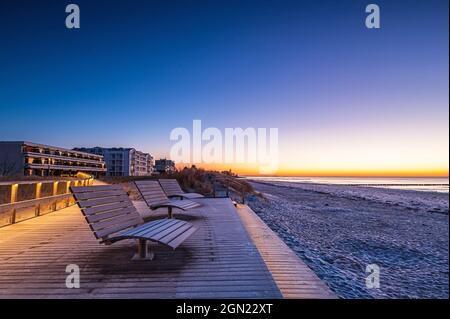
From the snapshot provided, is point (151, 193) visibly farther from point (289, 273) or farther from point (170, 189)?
point (289, 273)

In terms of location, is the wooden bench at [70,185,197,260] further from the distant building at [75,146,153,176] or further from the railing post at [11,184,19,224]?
the distant building at [75,146,153,176]

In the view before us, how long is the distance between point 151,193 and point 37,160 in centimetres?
6326

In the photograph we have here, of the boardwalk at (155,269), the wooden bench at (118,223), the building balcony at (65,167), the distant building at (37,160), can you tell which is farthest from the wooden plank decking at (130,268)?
the building balcony at (65,167)

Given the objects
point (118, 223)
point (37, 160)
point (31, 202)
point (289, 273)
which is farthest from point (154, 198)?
point (37, 160)

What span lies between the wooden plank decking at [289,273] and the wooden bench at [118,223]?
58.6 inches

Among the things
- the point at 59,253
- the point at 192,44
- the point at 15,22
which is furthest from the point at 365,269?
the point at 15,22

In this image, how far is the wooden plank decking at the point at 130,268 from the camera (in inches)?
103

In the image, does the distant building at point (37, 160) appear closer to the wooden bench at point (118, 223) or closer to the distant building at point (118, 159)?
the distant building at point (118, 159)

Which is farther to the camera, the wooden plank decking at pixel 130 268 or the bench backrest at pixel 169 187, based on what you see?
the bench backrest at pixel 169 187

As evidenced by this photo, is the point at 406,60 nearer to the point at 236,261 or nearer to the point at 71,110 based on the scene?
the point at 236,261

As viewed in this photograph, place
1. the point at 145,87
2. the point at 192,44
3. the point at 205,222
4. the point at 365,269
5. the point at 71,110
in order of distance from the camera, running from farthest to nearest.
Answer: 1. the point at 71,110
2. the point at 145,87
3. the point at 192,44
4. the point at 205,222
5. the point at 365,269

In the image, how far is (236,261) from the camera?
11.4 ft

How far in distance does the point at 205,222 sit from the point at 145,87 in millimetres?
10916

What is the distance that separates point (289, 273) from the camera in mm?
3881
